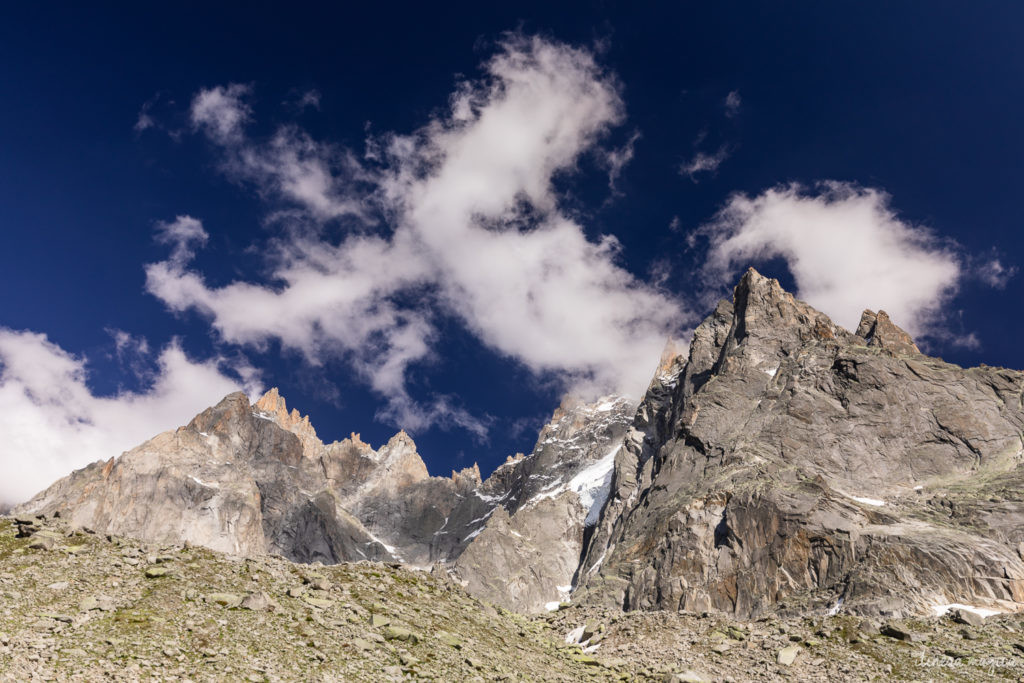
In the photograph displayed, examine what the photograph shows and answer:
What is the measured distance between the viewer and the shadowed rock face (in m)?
91.0

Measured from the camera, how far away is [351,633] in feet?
97.7

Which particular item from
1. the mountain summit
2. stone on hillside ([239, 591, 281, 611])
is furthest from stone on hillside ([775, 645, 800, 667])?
the mountain summit

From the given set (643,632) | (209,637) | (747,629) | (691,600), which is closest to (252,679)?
(209,637)

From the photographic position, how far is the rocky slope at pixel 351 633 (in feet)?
82.4

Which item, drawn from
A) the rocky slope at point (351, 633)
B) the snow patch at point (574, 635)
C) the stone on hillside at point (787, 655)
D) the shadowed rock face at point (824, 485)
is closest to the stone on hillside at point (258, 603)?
the rocky slope at point (351, 633)

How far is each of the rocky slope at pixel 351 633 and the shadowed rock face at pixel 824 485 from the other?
4233cm

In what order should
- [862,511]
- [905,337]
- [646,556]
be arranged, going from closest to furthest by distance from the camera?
[862,511] → [646,556] → [905,337]

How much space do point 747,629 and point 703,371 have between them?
156070mm

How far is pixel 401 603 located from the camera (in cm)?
3600

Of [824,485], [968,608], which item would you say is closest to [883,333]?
[824,485]

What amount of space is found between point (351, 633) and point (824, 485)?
103842 millimetres

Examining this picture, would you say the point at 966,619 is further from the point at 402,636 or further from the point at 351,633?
the point at 351,633

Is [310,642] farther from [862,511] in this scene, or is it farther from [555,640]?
Result: [862,511]

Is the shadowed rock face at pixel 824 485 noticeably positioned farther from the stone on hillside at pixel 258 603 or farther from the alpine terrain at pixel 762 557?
the stone on hillside at pixel 258 603
